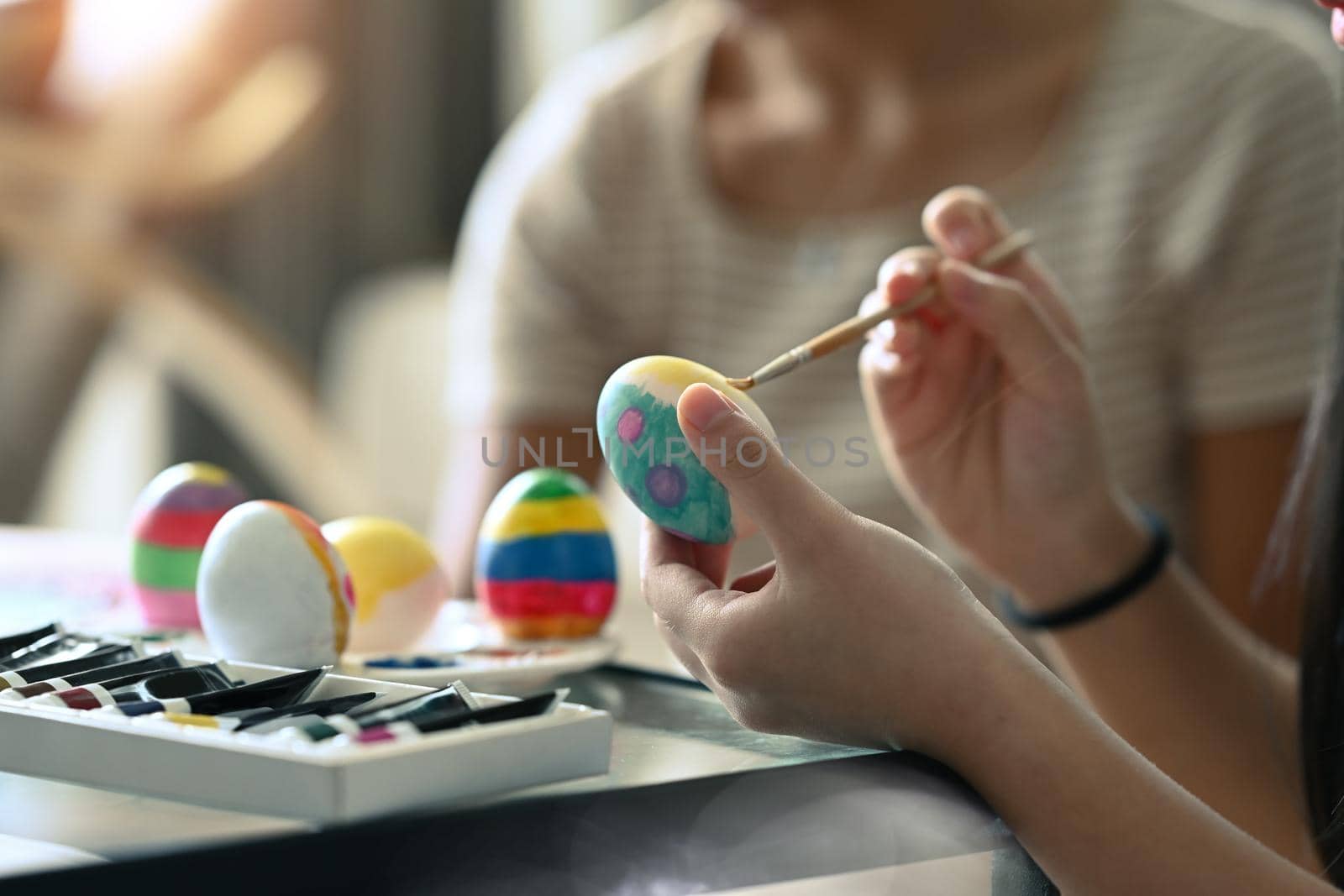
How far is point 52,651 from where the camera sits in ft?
1.44

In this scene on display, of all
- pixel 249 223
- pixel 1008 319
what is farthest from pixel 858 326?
pixel 249 223

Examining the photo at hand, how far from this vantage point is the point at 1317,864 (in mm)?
476

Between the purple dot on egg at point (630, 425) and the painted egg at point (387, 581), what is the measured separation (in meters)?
0.12

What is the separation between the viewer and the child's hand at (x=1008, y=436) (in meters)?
0.63

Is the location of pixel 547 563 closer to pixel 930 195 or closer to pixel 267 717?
pixel 267 717

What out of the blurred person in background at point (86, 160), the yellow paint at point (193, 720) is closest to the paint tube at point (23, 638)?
the yellow paint at point (193, 720)

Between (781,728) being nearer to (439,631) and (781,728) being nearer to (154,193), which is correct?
(439,631)

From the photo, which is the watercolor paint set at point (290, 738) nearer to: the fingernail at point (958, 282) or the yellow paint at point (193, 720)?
the yellow paint at point (193, 720)

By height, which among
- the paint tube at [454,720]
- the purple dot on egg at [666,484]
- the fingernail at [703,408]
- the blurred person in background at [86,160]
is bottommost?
the paint tube at [454,720]

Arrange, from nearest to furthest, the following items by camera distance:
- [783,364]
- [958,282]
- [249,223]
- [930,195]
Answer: [783,364]
[958,282]
[930,195]
[249,223]

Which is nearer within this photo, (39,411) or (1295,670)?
(1295,670)

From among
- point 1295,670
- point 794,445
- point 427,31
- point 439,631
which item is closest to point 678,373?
point 794,445

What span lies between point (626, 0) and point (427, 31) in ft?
1.38

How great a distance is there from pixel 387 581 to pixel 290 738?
202 mm
